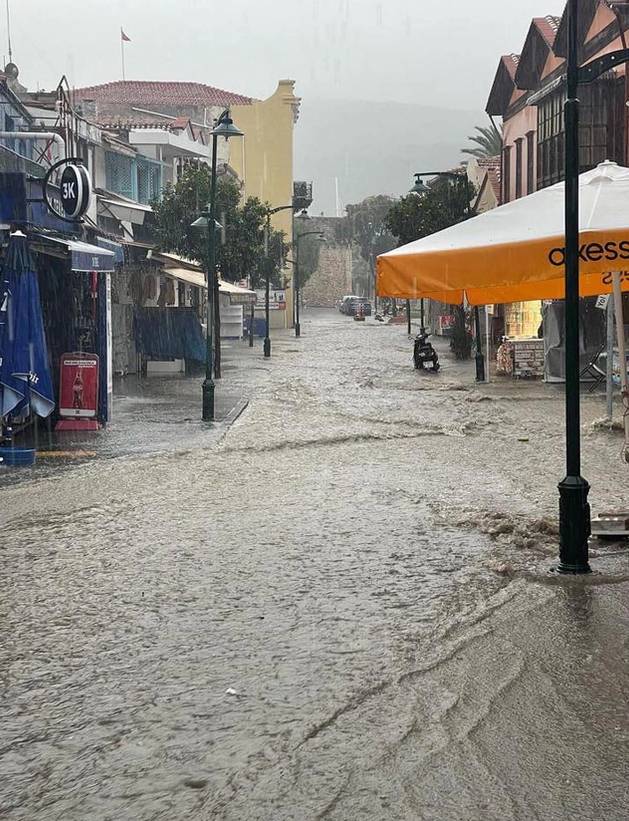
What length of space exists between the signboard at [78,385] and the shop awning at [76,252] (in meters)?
1.37

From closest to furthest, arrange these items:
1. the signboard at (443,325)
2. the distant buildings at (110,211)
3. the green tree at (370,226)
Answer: the distant buildings at (110,211)
the signboard at (443,325)
the green tree at (370,226)

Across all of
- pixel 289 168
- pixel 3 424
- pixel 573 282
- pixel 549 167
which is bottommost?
pixel 3 424

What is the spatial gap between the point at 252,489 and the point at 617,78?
2155cm

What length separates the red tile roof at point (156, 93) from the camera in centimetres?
7081

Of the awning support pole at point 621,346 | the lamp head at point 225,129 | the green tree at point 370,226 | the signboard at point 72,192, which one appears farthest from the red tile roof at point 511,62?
the green tree at point 370,226

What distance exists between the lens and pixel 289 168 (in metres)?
78.4

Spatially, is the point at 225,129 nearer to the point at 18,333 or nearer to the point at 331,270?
the point at 18,333

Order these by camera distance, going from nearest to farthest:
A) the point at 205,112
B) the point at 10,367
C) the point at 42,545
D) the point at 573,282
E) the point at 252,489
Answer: the point at 573,282 < the point at 42,545 < the point at 252,489 < the point at 10,367 < the point at 205,112

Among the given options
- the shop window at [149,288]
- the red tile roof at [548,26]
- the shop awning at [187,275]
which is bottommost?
the shop window at [149,288]

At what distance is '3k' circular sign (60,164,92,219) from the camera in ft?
50.0

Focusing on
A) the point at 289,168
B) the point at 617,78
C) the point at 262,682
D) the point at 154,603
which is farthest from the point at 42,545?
the point at 289,168

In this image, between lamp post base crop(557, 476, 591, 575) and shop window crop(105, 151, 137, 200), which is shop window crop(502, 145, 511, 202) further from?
lamp post base crop(557, 476, 591, 575)

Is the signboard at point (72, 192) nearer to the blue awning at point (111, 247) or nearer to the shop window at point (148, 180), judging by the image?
the blue awning at point (111, 247)

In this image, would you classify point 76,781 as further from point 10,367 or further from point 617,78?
point 617,78
